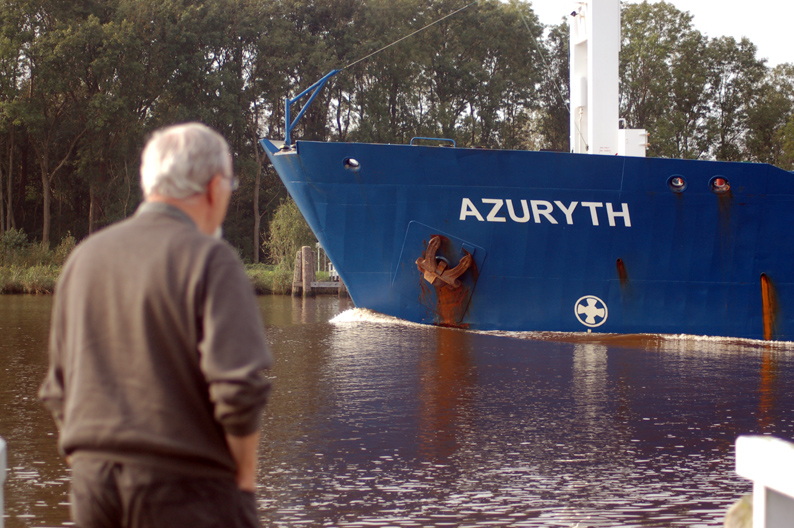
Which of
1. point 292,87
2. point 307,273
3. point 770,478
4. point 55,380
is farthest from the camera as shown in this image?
point 292,87

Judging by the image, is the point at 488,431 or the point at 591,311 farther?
the point at 591,311

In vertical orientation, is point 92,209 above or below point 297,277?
above

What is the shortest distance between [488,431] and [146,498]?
14.5ft

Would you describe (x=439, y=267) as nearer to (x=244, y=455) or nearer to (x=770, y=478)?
(x=770, y=478)

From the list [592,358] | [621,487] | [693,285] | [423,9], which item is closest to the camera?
[621,487]

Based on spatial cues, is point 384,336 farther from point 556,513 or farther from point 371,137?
point 371,137

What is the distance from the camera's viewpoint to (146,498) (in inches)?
68.4

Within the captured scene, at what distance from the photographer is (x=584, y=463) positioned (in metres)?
5.10

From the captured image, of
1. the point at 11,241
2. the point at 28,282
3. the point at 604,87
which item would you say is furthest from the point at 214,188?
the point at 11,241

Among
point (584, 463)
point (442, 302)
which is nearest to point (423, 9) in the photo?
point (442, 302)

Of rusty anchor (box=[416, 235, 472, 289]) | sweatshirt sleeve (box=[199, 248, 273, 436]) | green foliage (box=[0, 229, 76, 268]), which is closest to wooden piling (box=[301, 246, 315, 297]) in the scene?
green foliage (box=[0, 229, 76, 268])

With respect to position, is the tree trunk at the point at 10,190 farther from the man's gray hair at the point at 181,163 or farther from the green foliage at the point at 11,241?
the man's gray hair at the point at 181,163

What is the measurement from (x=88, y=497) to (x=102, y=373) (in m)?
0.26

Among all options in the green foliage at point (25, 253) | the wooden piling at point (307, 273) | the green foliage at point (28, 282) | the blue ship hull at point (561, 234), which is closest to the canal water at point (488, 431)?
the blue ship hull at point (561, 234)
